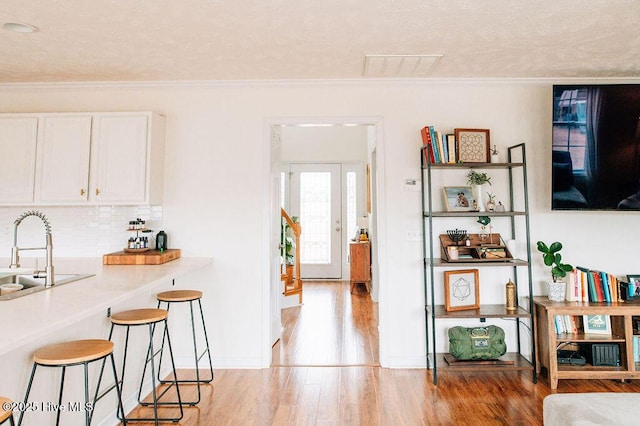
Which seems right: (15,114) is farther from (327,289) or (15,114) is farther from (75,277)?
(327,289)

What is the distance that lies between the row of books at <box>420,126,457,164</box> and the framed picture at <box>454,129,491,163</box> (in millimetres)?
42

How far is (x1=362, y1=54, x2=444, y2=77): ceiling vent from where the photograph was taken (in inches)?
110

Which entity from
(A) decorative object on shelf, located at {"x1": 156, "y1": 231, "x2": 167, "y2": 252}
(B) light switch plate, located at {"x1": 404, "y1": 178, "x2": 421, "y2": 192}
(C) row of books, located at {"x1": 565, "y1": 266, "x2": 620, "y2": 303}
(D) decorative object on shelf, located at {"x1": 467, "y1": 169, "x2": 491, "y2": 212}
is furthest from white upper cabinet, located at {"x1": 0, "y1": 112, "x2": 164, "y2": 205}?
(C) row of books, located at {"x1": 565, "y1": 266, "x2": 620, "y2": 303}

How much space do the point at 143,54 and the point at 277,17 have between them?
1165mm

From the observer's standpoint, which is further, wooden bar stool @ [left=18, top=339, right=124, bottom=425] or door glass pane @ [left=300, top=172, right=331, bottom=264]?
door glass pane @ [left=300, top=172, right=331, bottom=264]

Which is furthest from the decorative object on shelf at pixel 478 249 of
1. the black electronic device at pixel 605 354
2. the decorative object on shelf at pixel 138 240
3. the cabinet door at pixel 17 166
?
the cabinet door at pixel 17 166

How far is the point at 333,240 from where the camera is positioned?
710cm

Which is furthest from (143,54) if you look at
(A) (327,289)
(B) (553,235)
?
(A) (327,289)

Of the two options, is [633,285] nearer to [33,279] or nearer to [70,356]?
[70,356]

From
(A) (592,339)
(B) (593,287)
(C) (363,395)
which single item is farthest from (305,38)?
(A) (592,339)

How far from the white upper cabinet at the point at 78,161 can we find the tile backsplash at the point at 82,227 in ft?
0.84

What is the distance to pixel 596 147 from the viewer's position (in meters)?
2.90

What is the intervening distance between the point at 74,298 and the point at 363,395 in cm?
196

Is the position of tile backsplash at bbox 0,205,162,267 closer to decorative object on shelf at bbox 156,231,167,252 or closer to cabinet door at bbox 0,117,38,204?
decorative object on shelf at bbox 156,231,167,252
